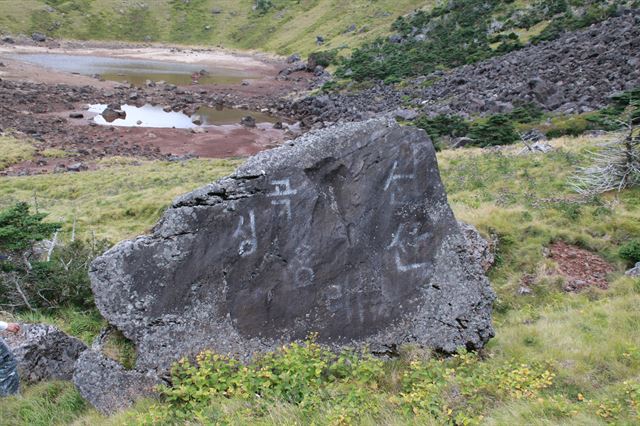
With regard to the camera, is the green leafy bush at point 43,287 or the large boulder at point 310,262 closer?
the large boulder at point 310,262

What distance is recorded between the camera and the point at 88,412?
6402mm

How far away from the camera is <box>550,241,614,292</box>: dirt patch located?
10.7 m

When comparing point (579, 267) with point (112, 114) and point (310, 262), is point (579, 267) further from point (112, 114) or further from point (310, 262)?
point (112, 114)

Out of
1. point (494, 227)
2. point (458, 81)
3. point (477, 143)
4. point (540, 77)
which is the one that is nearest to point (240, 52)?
point (458, 81)

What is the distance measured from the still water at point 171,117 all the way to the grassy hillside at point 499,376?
1589 inches

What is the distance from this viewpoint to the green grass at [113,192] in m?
18.7

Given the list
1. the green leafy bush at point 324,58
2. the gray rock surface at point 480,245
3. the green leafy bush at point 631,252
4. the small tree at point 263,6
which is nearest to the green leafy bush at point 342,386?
the gray rock surface at point 480,245

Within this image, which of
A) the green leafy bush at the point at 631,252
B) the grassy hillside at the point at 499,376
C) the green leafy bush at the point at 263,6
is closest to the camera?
the grassy hillside at the point at 499,376

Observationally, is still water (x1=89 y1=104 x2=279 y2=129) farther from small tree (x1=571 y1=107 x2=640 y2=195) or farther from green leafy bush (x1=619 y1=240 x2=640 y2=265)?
green leafy bush (x1=619 y1=240 x2=640 y2=265)

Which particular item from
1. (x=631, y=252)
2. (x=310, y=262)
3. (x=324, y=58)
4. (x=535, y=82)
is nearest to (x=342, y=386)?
(x=310, y=262)

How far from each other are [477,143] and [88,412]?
2525 centimetres

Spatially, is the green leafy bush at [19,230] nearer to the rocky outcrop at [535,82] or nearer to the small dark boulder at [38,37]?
the rocky outcrop at [535,82]

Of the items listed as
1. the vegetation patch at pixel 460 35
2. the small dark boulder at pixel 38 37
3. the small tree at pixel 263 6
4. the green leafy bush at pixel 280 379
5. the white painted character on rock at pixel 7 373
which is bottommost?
the white painted character on rock at pixel 7 373

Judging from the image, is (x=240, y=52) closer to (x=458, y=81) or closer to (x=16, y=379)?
(x=458, y=81)
